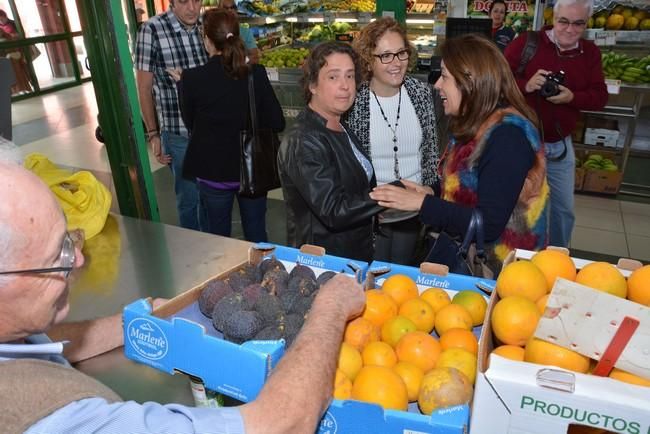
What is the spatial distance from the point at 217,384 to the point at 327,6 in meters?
5.21

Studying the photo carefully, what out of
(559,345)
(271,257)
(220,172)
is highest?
(559,345)

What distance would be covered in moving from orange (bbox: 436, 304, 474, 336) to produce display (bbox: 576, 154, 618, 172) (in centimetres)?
437

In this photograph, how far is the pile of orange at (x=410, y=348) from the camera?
1.08 metres

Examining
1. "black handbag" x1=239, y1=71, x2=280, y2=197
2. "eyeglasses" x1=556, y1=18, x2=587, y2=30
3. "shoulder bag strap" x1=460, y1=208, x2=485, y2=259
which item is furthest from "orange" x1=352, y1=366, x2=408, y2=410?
"eyeglasses" x1=556, y1=18, x2=587, y2=30

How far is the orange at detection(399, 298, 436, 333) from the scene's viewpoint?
134 cm

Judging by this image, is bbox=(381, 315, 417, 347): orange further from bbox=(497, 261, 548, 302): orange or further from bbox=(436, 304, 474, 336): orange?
bbox=(497, 261, 548, 302): orange

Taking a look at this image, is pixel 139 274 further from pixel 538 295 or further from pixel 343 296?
pixel 538 295

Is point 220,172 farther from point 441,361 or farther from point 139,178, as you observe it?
point 441,361

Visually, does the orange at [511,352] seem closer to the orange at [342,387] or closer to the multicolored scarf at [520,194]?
the orange at [342,387]

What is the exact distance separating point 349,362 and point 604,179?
469 cm

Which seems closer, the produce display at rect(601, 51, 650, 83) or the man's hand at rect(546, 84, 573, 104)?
the man's hand at rect(546, 84, 573, 104)

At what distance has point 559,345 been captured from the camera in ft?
3.19

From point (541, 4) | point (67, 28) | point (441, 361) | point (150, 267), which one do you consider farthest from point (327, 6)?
point (67, 28)

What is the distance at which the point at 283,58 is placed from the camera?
5.14m
